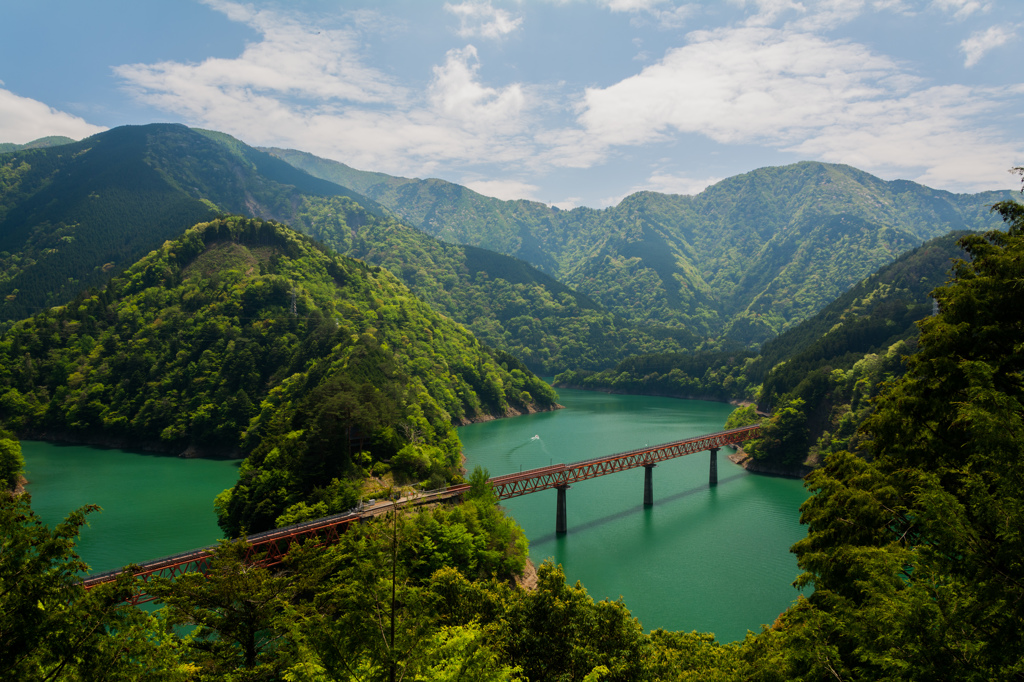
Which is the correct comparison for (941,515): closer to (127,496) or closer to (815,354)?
(127,496)

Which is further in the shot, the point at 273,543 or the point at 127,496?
the point at 127,496

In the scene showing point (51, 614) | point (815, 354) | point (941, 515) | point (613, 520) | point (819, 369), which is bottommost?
point (613, 520)

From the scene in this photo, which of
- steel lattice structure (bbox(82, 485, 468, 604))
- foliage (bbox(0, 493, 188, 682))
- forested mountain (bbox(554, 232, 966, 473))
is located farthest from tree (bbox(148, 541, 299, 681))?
forested mountain (bbox(554, 232, 966, 473))

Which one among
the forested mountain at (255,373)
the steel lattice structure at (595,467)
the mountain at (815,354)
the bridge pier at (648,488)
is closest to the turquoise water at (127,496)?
the forested mountain at (255,373)

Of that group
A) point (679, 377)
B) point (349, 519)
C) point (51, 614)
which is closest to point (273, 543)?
point (349, 519)

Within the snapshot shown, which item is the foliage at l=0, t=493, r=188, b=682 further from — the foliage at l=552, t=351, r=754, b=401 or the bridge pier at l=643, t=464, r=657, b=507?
the foliage at l=552, t=351, r=754, b=401
